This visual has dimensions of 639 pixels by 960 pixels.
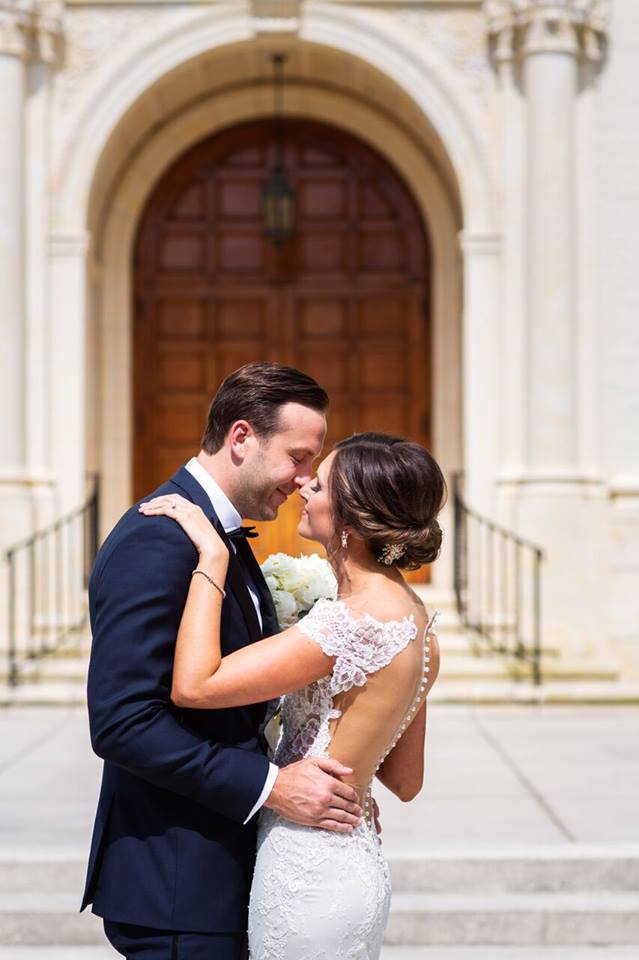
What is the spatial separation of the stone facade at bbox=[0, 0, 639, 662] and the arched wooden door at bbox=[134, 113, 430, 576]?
1.12 metres

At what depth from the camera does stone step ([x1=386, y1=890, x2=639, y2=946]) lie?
4.90 m

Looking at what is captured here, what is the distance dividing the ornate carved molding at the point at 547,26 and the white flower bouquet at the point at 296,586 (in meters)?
8.22

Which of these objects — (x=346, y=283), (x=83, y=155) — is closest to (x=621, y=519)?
(x=346, y=283)

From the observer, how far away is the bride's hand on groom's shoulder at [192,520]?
2328 mm

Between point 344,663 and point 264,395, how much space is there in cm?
54

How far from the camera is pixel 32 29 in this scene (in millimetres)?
10141

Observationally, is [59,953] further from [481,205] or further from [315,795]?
[481,205]

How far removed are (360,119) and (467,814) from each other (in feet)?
24.5

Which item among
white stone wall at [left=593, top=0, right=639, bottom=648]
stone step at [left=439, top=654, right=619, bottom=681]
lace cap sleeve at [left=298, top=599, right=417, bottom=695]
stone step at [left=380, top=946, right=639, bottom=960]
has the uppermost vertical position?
white stone wall at [left=593, top=0, right=639, bottom=648]

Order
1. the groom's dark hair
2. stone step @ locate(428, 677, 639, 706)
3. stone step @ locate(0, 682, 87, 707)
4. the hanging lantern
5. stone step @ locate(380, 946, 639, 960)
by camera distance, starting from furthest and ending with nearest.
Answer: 1. the hanging lantern
2. stone step @ locate(428, 677, 639, 706)
3. stone step @ locate(0, 682, 87, 707)
4. stone step @ locate(380, 946, 639, 960)
5. the groom's dark hair

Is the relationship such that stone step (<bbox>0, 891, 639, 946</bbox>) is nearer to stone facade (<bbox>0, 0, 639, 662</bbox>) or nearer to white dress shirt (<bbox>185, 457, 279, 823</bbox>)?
Result: white dress shirt (<bbox>185, 457, 279, 823</bbox>)

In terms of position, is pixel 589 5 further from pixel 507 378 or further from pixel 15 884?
pixel 15 884

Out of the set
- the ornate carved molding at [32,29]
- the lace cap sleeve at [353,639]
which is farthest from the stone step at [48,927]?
the ornate carved molding at [32,29]

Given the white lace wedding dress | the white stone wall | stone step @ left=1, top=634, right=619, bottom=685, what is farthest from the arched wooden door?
the white lace wedding dress
